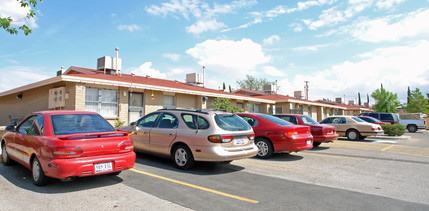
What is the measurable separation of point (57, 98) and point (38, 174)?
940 cm

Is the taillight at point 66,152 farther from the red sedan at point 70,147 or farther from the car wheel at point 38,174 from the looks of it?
the car wheel at point 38,174

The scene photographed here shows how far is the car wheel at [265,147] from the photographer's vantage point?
859 centimetres

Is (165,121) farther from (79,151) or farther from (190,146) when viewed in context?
(79,151)

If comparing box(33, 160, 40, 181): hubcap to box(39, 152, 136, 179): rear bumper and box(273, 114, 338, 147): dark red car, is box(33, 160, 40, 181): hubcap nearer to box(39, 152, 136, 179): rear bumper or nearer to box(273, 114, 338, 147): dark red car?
box(39, 152, 136, 179): rear bumper

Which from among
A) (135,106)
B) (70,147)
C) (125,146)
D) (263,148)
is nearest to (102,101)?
(135,106)

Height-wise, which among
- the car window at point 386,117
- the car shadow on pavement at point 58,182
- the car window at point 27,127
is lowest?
the car shadow on pavement at point 58,182

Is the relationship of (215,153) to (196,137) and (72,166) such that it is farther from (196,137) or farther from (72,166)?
(72,166)

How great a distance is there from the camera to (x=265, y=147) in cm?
872

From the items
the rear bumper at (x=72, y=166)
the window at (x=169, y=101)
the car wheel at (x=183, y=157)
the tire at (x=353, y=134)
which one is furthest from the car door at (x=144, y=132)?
the tire at (x=353, y=134)

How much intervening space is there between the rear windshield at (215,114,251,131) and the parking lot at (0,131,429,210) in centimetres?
108

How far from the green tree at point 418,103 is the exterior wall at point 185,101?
44.4 meters

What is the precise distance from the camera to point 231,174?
6.48 m

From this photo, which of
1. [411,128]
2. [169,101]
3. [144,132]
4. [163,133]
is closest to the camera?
[163,133]

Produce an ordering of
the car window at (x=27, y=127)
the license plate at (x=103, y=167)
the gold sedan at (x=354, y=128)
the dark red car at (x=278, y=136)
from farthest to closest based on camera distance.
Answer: the gold sedan at (x=354, y=128)
the dark red car at (x=278, y=136)
the car window at (x=27, y=127)
the license plate at (x=103, y=167)
